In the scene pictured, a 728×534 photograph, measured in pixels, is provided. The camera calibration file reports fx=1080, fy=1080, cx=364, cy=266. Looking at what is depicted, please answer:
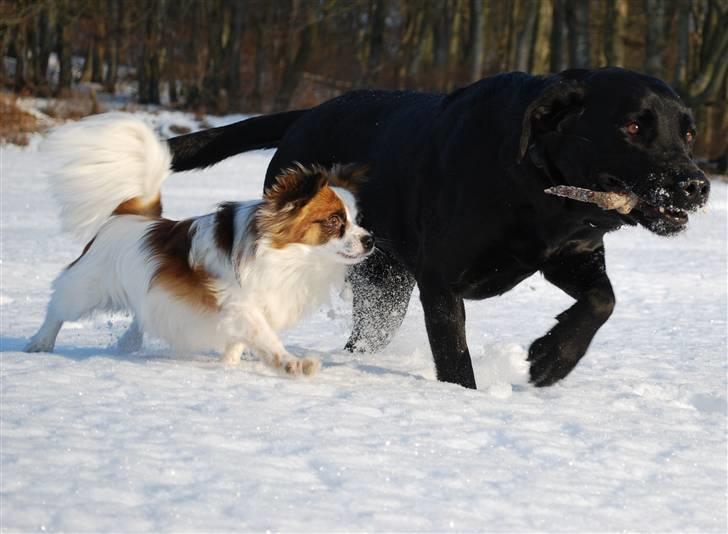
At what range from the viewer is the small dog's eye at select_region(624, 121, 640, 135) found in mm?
4242

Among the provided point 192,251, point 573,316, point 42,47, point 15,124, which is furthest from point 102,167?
point 42,47

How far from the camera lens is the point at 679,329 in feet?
23.5

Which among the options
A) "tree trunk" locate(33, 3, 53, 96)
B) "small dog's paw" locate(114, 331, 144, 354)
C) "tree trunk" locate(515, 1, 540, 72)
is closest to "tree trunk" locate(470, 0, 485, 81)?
"tree trunk" locate(515, 1, 540, 72)

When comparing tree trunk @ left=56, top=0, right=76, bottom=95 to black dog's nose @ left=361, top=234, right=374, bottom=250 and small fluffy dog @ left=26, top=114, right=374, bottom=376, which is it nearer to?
small fluffy dog @ left=26, top=114, right=374, bottom=376

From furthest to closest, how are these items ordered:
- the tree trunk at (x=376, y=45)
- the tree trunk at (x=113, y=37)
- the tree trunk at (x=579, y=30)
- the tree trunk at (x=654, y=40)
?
the tree trunk at (x=113, y=37), the tree trunk at (x=376, y=45), the tree trunk at (x=579, y=30), the tree trunk at (x=654, y=40)

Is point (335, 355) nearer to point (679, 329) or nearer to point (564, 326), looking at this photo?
point (564, 326)

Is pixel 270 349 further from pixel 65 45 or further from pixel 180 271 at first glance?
pixel 65 45

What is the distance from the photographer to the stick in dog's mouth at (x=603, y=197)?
4.24m

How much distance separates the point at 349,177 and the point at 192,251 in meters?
0.81

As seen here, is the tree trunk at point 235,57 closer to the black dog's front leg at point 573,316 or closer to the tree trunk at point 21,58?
the tree trunk at point 21,58

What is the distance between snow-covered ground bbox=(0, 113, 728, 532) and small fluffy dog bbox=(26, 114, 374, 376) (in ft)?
0.65

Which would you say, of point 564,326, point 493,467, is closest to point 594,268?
point 564,326

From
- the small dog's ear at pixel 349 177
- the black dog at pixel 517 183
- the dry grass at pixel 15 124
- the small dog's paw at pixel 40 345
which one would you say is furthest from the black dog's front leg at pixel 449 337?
the dry grass at pixel 15 124

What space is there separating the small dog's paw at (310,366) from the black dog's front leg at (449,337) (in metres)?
0.56
